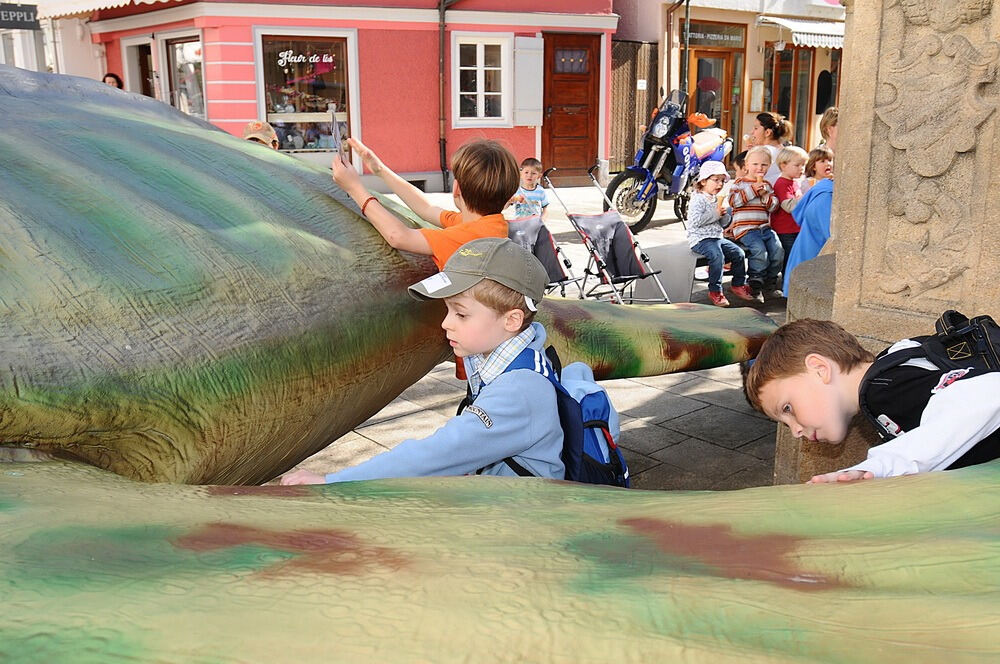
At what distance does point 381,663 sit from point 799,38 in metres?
18.9

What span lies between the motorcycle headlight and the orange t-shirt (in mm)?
8355

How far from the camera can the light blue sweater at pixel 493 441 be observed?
5.34 ft

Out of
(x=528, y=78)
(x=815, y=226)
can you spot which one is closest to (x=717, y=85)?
(x=528, y=78)

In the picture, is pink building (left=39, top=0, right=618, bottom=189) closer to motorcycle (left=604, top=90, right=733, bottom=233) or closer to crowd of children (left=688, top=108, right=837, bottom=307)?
motorcycle (left=604, top=90, right=733, bottom=233)

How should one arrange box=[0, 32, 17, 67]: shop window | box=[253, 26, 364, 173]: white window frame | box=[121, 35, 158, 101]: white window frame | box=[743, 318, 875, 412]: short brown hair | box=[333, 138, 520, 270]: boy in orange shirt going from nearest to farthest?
box=[743, 318, 875, 412]: short brown hair < box=[333, 138, 520, 270]: boy in orange shirt < box=[253, 26, 364, 173]: white window frame < box=[121, 35, 158, 101]: white window frame < box=[0, 32, 17, 67]: shop window

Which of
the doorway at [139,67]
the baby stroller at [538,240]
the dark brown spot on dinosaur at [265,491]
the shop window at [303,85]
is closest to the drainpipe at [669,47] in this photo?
the shop window at [303,85]

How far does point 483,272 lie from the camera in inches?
73.5

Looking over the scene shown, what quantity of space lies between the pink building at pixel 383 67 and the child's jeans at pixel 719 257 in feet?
26.4

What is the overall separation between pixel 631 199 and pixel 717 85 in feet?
23.9

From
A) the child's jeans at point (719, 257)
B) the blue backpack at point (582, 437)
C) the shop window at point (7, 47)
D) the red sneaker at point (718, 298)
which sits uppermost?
the shop window at point (7, 47)

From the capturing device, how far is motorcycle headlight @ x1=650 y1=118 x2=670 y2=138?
34.9ft

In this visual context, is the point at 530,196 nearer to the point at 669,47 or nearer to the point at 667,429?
the point at 667,429

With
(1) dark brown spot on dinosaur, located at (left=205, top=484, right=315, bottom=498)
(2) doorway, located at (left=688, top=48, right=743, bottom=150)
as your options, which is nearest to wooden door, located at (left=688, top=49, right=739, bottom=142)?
(2) doorway, located at (left=688, top=48, right=743, bottom=150)

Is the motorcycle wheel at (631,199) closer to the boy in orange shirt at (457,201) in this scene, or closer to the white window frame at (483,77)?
the white window frame at (483,77)
